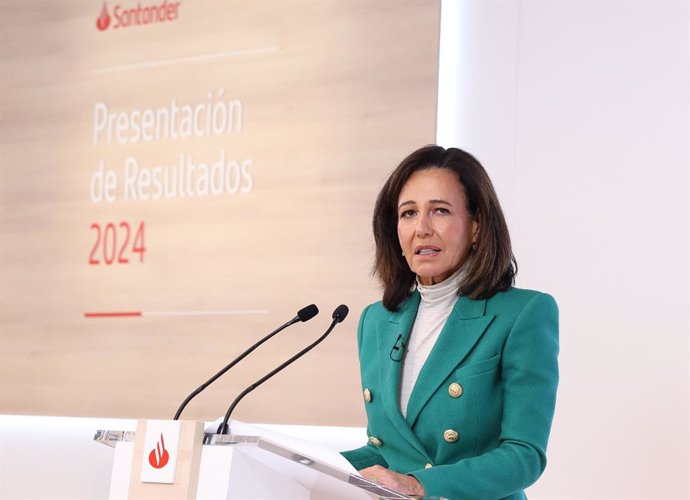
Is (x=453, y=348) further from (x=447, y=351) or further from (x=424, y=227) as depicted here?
(x=424, y=227)

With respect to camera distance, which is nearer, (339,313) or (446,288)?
(339,313)

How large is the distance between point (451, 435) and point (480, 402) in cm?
9

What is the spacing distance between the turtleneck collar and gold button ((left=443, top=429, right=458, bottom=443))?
0.35m

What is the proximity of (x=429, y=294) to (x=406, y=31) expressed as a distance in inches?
60.6

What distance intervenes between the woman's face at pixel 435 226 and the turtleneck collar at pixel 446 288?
0.01 meters

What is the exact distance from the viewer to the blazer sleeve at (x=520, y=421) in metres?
1.81

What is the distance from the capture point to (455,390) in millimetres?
1991

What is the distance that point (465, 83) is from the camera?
3398 mm

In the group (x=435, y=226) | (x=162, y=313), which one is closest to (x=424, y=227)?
(x=435, y=226)

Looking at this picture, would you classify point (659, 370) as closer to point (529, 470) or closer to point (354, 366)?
point (354, 366)

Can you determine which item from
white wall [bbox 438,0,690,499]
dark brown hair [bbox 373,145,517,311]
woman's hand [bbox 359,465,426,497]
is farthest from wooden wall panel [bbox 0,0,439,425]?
woman's hand [bbox 359,465,426,497]

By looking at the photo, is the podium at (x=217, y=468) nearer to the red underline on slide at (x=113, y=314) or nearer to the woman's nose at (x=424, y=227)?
the woman's nose at (x=424, y=227)

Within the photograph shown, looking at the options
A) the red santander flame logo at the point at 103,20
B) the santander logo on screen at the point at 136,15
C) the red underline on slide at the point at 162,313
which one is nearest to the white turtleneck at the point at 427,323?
the red underline on slide at the point at 162,313

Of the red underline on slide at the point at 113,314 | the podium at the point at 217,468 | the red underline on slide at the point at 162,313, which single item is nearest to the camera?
the podium at the point at 217,468
